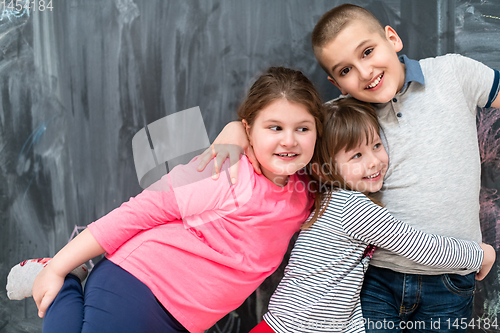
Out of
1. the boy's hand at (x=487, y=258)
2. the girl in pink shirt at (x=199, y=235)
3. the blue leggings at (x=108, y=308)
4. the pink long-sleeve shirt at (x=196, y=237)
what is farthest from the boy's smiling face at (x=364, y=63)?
the blue leggings at (x=108, y=308)

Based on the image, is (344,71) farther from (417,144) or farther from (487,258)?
(487,258)

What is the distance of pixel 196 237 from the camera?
34.4 inches

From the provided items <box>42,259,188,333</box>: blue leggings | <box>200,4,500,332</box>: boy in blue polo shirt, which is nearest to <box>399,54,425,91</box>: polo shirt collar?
<box>200,4,500,332</box>: boy in blue polo shirt

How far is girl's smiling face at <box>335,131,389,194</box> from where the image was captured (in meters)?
0.89

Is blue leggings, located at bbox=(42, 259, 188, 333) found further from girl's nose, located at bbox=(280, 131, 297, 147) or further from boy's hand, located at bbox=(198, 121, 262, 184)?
girl's nose, located at bbox=(280, 131, 297, 147)

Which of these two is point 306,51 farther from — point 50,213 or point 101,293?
point 50,213

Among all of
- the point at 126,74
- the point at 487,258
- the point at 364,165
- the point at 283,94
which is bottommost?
the point at 487,258

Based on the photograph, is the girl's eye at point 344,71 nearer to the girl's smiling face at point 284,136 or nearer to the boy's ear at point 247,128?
the girl's smiling face at point 284,136

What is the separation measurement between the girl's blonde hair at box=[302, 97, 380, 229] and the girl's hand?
67cm

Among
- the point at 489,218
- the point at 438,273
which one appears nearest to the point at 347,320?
→ the point at 438,273

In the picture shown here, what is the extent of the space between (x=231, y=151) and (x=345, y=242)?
403mm

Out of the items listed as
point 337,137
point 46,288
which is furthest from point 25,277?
point 337,137

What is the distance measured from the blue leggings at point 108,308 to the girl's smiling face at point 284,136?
1.53 feet

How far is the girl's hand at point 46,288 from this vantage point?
0.80 metres
